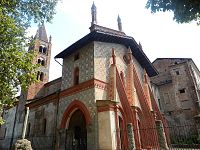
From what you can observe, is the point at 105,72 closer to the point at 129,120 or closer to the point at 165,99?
the point at 129,120

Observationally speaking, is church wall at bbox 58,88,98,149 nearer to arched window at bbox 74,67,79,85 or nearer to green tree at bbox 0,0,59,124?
arched window at bbox 74,67,79,85

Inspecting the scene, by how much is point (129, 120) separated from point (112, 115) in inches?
83.1

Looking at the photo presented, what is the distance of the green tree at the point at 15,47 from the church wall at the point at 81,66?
185 inches

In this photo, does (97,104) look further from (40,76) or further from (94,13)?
(40,76)

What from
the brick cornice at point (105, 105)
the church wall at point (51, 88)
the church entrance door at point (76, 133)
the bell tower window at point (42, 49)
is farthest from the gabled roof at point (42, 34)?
the brick cornice at point (105, 105)

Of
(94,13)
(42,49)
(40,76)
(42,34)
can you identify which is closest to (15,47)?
(94,13)

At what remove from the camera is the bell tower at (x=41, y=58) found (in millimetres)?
25391

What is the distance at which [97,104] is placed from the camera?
1281 cm

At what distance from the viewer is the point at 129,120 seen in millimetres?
13883

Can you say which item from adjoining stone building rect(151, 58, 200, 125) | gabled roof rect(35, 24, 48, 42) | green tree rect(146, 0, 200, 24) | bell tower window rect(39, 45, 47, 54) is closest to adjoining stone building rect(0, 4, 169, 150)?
green tree rect(146, 0, 200, 24)

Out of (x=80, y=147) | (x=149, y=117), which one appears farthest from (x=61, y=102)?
(x=149, y=117)

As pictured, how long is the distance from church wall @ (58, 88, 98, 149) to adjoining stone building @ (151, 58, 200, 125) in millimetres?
17738

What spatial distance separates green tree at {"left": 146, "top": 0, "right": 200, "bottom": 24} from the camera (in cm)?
634

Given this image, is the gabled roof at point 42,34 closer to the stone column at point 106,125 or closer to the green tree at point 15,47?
the green tree at point 15,47
